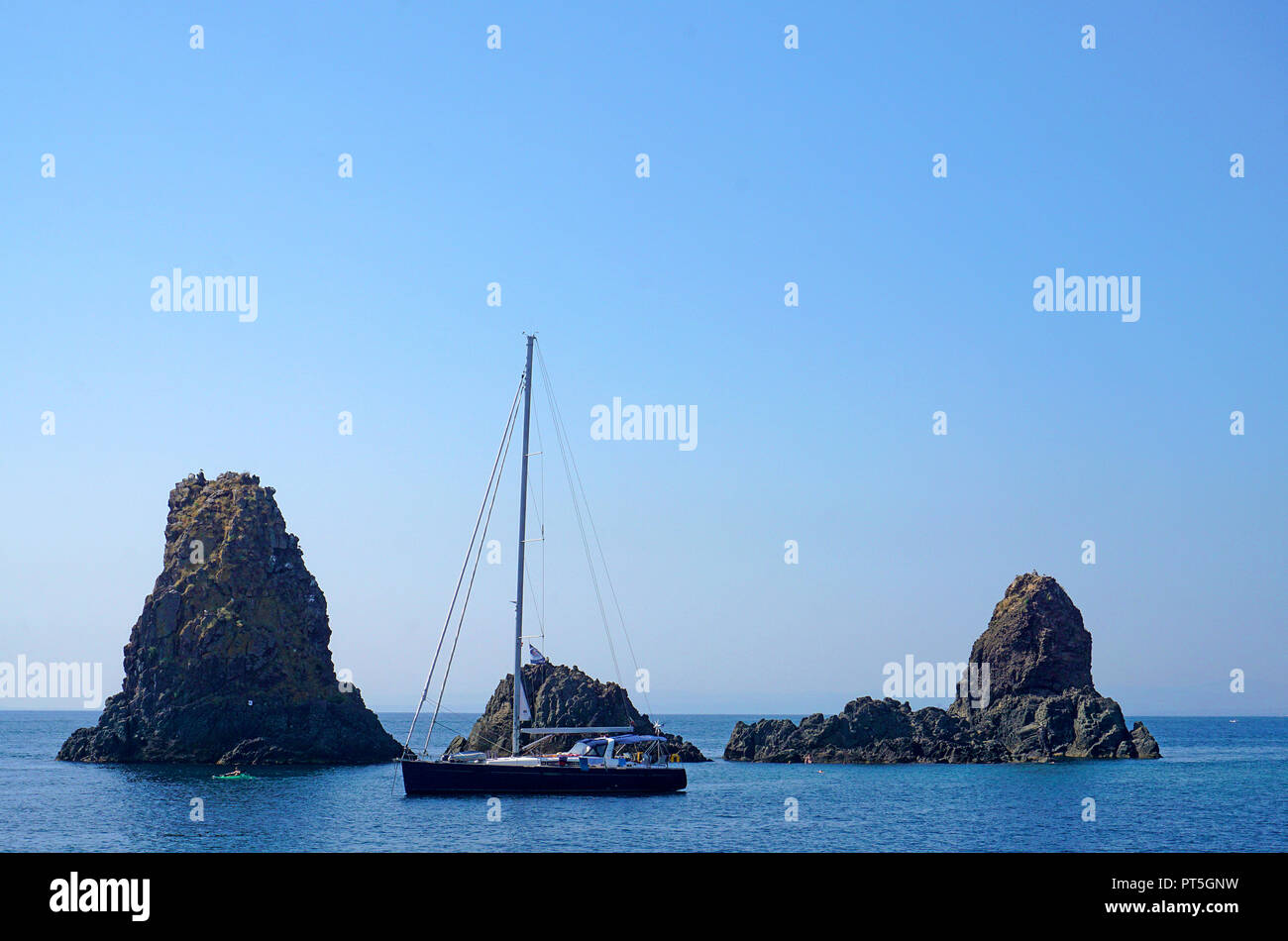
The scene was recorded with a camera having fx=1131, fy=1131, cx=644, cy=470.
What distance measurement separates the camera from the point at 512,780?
176 feet

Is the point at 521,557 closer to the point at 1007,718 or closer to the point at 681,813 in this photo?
the point at 681,813

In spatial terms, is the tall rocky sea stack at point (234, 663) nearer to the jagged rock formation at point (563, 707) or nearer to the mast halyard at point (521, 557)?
the jagged rock formation at point (563, 707)

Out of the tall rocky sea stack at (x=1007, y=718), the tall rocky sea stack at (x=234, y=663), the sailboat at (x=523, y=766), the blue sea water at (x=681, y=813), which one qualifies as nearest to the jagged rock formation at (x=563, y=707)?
the tall rocky sea stack at (x=234, y=663)

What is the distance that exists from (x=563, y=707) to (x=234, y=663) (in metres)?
25.5

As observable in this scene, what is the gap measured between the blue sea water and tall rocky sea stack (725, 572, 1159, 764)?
39.8ft

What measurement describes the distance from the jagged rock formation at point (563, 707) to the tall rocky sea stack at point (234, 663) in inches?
319

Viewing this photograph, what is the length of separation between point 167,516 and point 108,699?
15.6 metres

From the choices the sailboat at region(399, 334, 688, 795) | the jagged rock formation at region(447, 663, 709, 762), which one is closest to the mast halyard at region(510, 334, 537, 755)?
the sailboat at region(399, 334, 688, 795)

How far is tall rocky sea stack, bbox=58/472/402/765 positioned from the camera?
275 ft

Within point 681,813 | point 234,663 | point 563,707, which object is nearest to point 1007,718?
point 563,707
